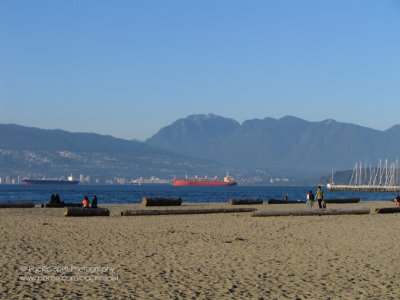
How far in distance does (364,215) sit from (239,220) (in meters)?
9.32

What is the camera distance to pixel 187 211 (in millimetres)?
41188

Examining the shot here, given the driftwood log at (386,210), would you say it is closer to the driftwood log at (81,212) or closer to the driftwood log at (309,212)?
the driftwood log at (309,212)

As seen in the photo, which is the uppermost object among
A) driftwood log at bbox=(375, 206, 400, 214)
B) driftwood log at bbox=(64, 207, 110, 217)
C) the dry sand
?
driftwood log at bbox=(375, 206, 400, 214)

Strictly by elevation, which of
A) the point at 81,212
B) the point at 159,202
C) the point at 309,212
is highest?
the point at 159,202

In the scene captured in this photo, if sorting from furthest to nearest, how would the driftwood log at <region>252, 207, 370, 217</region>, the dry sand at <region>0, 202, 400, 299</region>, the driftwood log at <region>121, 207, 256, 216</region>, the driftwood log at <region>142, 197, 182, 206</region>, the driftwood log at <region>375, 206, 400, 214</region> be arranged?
the driftwood log at <region>142, 197, 182, 206</region>, the driftwood log at <region>375, 206, 400, 214</region>, the driftwood log at <region>121, 207, 256, 216</region>, the driftwood log at <region>252, 207, 370, 217</region>, the dry sand at <region>0, 202, 400, 299</region>

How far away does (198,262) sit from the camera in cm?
1805

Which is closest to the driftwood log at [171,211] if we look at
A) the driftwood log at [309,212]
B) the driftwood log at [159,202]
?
the driftwood log at [309,212]

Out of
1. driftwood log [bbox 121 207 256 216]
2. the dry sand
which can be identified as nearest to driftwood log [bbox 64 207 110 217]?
driftwood log [bbox 121 207 256 216]

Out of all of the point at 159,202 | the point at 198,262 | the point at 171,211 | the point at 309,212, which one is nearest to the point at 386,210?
the point at 309,212

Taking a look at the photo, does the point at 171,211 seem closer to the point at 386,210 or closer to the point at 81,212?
the point at 81,212

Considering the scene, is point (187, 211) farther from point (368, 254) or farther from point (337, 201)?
point (337, 201)

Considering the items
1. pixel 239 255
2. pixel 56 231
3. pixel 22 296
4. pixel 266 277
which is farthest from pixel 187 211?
pixel 22 296

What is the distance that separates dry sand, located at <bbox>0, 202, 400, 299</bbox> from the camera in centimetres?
1414

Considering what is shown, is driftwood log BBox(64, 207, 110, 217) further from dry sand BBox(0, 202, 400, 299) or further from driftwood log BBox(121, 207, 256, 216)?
dry sand BBox(0, 202, 400, 299)
